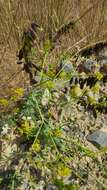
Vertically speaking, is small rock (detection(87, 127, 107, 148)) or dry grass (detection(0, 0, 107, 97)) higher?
dry grass (detection(0, 0, 107, 97))

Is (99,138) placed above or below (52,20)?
below

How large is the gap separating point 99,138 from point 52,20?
26.7 inches

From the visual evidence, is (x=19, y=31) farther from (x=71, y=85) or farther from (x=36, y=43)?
(x=71, y=85)

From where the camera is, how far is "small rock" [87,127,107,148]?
230 centimetres

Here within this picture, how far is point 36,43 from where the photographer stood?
8.38ft

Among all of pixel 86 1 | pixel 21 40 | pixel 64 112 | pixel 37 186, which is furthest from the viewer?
pixel 86 1

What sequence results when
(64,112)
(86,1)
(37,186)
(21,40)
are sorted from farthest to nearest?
(86,1)
(21,40)
(64,112)
(37,186)

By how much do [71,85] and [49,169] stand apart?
539 millimetres

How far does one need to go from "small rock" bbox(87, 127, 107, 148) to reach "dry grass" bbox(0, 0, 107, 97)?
0.42 meters

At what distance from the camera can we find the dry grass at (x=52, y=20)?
2516 mm

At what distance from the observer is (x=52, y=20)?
8.64 feet

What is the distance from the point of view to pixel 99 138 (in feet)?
7.64

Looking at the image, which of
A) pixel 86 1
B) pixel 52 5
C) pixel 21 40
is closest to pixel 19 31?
pixel 21 40

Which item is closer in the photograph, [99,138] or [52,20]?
[99,138]
